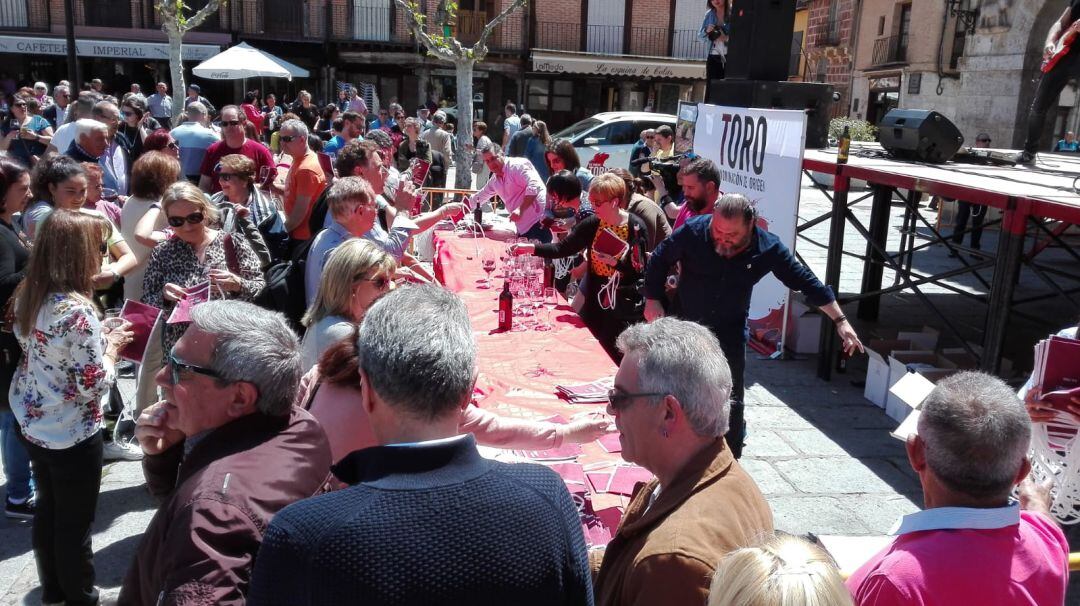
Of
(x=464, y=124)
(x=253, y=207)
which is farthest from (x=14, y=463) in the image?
(x=464, y=124)

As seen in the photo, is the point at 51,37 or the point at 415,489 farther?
the point at 51,37

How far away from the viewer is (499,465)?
1528mm

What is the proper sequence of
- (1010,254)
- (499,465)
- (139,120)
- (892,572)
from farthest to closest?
(139,120)
(1010,254)
(892,572)
(499,465)

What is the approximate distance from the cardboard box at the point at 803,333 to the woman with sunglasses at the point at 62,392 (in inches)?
228

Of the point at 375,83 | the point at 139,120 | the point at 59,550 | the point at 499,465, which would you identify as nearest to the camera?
the point at 499,465

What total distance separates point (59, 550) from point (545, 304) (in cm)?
299

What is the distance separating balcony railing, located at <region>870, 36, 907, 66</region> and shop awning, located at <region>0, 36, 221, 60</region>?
2117cm

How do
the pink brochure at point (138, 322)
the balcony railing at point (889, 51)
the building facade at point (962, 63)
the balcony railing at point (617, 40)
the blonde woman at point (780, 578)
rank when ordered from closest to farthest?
the blonde woman at point (780, 578) < the pink brochure at point (138, 322) < the building facade at point (962, 63) < the balcony railing at point (889, 51) < the balcony railing at point (617, 40)

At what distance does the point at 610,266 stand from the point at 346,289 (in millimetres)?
2385

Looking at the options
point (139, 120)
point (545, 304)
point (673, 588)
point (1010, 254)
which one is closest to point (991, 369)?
point (1010, 254)

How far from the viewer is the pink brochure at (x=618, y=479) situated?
2883 mm

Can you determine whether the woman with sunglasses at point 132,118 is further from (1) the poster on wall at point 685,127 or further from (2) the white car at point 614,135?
(2) the white car at point 614,135

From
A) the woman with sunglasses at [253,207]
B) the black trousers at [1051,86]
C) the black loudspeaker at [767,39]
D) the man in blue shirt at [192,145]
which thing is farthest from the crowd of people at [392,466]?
the black loudspeaker at [767,39]

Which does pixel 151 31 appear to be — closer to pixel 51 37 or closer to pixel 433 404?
pixel 51 37
